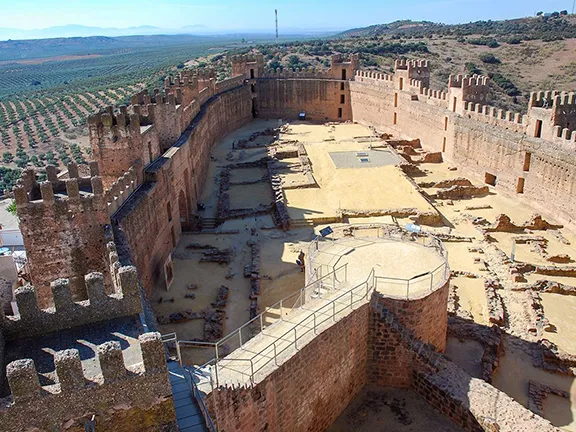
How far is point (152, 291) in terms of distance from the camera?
60.1 feet

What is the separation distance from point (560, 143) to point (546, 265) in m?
7.42

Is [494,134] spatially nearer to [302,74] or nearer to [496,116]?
[496,116]

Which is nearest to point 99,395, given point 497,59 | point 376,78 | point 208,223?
point 208,223

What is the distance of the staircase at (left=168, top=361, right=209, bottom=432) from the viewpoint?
8.16 meters

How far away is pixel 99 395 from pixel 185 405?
159cm

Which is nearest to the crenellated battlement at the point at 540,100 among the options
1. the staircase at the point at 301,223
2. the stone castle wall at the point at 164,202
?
the staircase at the point at 301,223

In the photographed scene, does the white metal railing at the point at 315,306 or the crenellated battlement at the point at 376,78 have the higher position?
the crenellated battlement at the point at 376,78

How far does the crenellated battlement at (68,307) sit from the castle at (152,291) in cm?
2

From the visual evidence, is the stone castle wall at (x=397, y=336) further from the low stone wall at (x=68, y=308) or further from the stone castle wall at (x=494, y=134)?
the stone castle wall at (x=494, y=134)

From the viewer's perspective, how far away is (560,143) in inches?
975

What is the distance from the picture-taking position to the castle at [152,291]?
7559mm

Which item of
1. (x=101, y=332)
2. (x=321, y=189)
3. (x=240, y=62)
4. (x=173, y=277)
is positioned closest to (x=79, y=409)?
(x=101, y=332)

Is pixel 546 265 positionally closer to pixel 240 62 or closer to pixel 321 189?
pixel 321 189

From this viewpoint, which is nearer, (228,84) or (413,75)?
(413,75)
